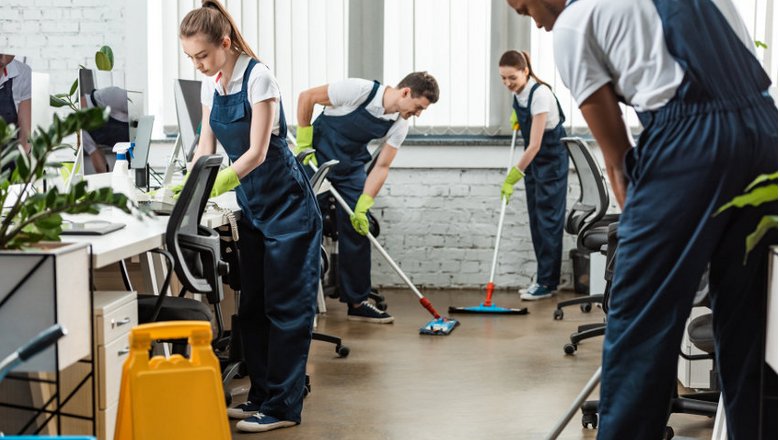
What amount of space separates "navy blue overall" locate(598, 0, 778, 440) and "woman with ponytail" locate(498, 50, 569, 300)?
3.45 m

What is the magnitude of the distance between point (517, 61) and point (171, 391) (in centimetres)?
364

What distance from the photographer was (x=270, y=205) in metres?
2.89

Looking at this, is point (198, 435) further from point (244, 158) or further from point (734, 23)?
point (734, 23)

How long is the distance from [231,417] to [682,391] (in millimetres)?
1488

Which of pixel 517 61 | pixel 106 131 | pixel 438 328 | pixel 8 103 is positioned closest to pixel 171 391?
pixel 8 103

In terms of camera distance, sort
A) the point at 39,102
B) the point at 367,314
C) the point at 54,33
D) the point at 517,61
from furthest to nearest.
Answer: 1. the point at 54,33
2. the point at 517,61
3. the point at 367,314
4. the point at 39,102

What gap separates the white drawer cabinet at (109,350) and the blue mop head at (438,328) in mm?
2273

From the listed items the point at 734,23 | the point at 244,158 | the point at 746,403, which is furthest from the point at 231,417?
the point at 734,23

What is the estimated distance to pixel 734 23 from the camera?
1806mm

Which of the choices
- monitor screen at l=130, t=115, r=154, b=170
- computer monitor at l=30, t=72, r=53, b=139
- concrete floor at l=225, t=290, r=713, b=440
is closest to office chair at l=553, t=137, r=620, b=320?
concrete floor at l=225, t=290, r=713, b=440

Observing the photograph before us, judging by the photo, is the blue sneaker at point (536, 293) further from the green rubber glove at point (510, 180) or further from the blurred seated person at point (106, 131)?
the blurred seated person at point (106, 131)

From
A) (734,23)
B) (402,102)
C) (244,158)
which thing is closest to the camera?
(734,23)

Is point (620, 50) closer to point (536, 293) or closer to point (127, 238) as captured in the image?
point (127, 238)

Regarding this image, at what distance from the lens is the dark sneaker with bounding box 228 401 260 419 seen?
305cm
